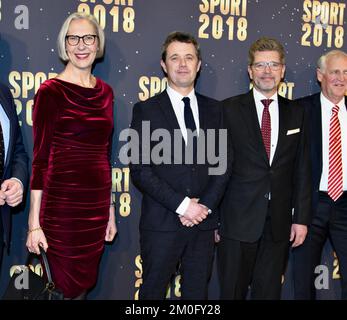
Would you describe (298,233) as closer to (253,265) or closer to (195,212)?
(253,265)

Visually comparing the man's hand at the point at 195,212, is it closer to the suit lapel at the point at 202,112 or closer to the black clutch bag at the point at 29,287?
the suit lapel at the point at 202,112

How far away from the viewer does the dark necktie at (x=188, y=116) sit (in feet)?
9.29

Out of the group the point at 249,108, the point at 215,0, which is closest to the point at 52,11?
the point at 215,0

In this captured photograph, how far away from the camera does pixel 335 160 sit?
3207mm

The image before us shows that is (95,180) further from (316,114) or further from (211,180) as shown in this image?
(316,114)

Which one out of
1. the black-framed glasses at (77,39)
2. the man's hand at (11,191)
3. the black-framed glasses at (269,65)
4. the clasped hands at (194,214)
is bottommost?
the clasped hands at (194,214)

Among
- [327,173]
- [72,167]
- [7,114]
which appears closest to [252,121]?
[327,173]

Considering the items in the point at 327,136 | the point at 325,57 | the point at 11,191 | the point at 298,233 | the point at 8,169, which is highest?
the point at 325,57

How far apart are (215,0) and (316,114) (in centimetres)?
101

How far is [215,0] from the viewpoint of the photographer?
3.44m

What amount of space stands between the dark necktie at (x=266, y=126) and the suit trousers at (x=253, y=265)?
0.42 m

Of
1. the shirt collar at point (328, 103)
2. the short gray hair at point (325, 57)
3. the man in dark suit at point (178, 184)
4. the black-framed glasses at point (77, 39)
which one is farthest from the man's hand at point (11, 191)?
the short gray hair at point (325, 57)

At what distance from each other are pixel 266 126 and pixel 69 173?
1.14 metres

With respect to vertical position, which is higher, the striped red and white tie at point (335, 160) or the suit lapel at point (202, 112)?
the suit lapel at point (202, 112)
